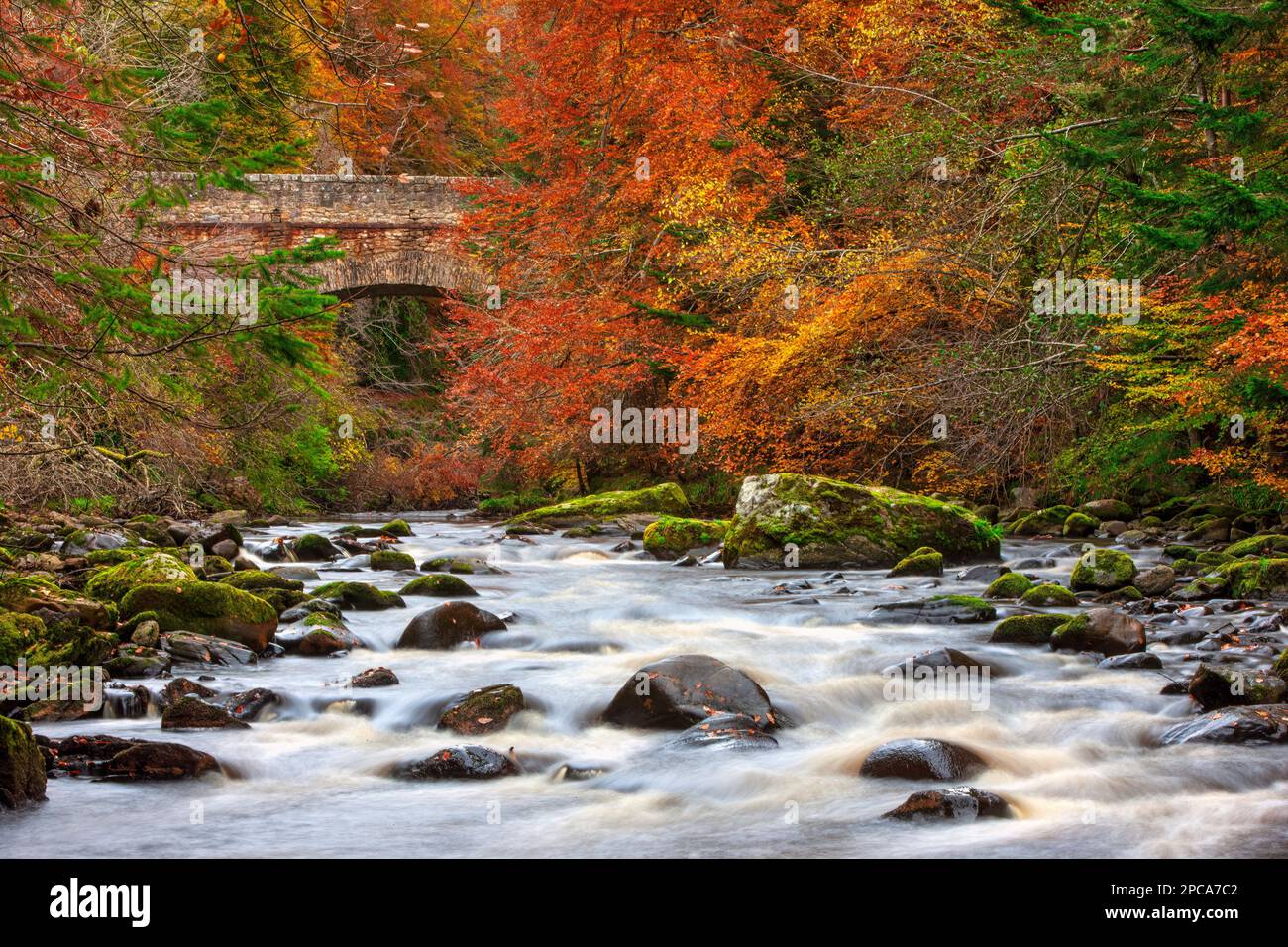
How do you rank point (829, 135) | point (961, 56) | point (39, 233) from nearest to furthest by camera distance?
1. point (39, 233)
2. point (961, 56)
3. point (829, 135)

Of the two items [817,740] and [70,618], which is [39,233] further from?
[817,740]

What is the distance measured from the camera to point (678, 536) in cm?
1430

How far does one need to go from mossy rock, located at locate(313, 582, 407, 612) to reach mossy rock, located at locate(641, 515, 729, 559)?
15.8 ft

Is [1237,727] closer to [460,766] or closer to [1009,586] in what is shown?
[460,766]

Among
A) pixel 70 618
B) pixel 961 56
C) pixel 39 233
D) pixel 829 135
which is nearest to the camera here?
pixel 39 233

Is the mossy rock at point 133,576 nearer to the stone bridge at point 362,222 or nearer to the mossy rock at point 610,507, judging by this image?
the mossy rock at point 610,507

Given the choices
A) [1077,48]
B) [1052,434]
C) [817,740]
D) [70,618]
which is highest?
[1077,48]

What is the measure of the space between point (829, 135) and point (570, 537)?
8.41 meters

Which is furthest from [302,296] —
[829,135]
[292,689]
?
[829,135]

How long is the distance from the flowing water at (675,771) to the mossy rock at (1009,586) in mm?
1299

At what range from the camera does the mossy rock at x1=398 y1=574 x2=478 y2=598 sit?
1057cm

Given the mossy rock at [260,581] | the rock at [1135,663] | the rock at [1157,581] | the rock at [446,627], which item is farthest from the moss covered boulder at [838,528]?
the rock at [1135,663]

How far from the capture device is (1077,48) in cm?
1210

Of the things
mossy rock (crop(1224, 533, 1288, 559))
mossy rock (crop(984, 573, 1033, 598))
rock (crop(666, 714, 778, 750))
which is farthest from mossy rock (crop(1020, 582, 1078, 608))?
rock (crop(666, 714, 778, 750))
